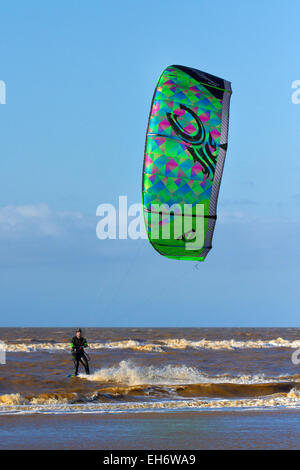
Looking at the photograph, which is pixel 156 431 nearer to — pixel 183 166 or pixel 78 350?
pixel 183 166

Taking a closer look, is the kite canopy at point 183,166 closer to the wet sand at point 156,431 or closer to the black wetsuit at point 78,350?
the wet sand at point 156,431

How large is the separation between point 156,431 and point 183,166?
5.06 metres

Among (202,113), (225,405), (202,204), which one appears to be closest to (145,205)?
(202,204)

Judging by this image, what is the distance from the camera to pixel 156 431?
11.5m

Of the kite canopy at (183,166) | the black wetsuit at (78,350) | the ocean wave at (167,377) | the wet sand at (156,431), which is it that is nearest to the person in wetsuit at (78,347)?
the black wetsuit at (78,350)

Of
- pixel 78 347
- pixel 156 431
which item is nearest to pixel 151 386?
pixel 78 347

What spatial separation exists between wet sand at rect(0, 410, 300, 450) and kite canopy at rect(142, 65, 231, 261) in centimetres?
333

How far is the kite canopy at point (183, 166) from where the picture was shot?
46.2ft

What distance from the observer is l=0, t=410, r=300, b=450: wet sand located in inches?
414

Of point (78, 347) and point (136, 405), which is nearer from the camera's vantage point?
point (136, 405)

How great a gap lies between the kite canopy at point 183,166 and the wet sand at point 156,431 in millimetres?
3332

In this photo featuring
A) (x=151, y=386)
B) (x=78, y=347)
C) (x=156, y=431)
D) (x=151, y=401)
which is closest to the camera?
(x=156, y=431)

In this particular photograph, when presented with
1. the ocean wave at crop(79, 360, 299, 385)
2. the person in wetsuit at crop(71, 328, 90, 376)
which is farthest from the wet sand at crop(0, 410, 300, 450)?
the person in wetsuit at crop(71, 328, 90, 376)
